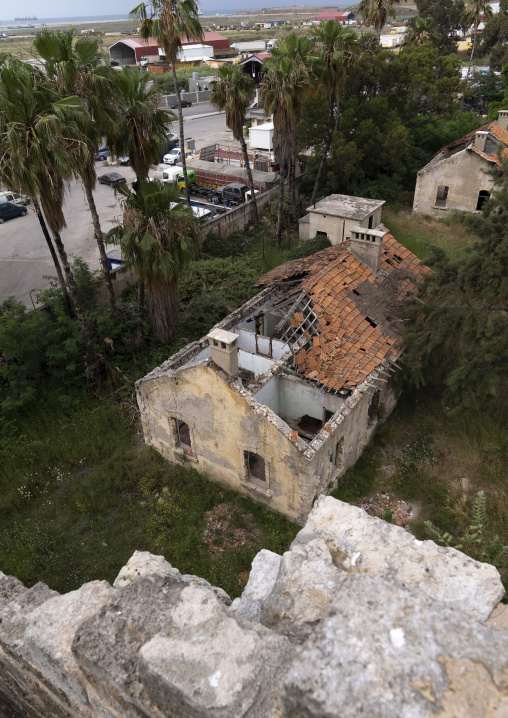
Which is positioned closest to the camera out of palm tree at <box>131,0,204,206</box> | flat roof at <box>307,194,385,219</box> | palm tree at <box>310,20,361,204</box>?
palm tree at <box>131,0,204,206</box>

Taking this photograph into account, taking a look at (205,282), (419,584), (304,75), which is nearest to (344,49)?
(304,75)

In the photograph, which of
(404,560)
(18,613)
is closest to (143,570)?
(18,613)

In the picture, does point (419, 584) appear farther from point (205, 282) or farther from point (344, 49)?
point (344, 49)

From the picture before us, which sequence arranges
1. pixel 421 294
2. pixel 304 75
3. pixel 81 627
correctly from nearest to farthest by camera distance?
pixel 81 627, pixel 421 294, pixel 304 75

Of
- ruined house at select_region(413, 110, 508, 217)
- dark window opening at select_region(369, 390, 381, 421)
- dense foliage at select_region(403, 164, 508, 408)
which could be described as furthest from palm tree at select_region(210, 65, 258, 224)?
dark window opening at select_region(369, 390, 381, 421)

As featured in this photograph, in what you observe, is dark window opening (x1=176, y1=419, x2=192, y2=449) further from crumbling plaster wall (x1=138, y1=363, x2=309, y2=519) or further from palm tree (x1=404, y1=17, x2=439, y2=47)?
palm tree (x1=404, y1=17, x2=439, y2=47)

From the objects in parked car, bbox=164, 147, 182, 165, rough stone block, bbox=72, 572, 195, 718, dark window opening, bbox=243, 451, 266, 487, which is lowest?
dark window opening, bbox=243, 451, 266, 487
